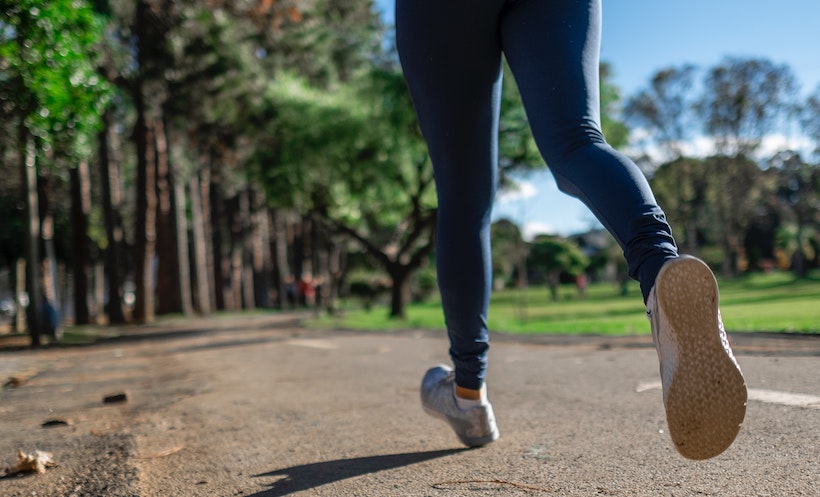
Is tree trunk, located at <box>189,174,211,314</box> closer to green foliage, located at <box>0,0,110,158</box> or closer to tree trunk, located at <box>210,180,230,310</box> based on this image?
tree trunk, located at <box>210,180,230,310</box>

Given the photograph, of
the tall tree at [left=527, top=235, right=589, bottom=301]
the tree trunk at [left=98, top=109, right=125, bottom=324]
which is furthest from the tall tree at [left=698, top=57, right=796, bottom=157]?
the tree trunk at [left=98, top=109, right=125, bottom=324]

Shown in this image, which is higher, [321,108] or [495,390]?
[321,108]

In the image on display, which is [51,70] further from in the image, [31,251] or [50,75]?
[31,251]

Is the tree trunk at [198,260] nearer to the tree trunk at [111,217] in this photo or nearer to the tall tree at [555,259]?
the tree trunk at [111,217]

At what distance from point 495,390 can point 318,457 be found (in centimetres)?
144

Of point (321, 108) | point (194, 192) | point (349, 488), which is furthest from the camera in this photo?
point (194, 192)

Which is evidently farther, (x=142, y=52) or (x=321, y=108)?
(x=142, y=52)

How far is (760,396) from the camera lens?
8.20ft

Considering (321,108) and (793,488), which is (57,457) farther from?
(321,108)

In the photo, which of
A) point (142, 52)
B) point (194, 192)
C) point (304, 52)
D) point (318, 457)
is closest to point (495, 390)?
point (318, 457)

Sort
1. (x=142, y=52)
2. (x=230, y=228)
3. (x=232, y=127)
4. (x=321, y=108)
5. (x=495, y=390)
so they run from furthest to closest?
1. (x=230, y=228)
2. (x=232, y=127)
3. (x=142, y=52)
4. (x=321, y=108)
5. (x=495, y=390)

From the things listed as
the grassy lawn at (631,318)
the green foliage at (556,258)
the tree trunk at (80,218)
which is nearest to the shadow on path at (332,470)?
the grassy lawn at (631,318)

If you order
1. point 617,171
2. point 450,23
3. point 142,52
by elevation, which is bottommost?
point 617,171

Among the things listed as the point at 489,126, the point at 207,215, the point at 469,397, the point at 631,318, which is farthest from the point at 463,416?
the point at 207,215
